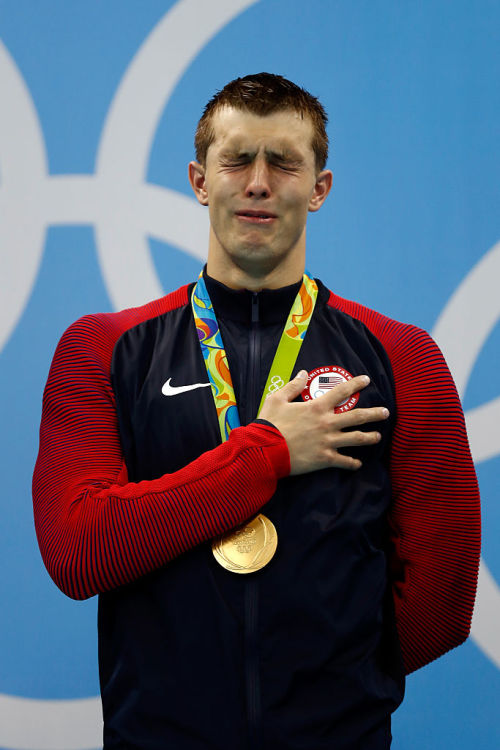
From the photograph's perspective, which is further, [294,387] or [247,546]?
[294,387]

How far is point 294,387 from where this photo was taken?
1.64 meters

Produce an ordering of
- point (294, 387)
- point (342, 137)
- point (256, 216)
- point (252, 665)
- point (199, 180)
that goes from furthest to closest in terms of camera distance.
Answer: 1. point (342, 137)
2. point (199, 180)
3. point (256, 216)
4. point (294, 387)
5. point (252, 665)

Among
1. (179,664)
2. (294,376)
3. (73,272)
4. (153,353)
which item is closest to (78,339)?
(153,353)

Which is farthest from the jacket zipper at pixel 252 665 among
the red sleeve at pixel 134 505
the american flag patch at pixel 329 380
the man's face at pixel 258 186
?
the man's face at pixel 258 186

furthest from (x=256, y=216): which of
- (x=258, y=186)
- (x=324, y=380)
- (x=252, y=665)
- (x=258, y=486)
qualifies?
(x=252, y=665)

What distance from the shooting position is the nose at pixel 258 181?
1712 mm

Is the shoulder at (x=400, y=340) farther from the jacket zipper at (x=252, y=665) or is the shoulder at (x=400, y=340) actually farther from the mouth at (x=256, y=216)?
the jacket zipper at (x=252, y=665)

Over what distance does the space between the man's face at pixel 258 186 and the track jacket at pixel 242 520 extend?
85 mm

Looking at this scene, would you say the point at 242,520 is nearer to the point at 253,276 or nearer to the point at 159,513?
the point at 159,513

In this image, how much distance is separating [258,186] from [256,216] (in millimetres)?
61

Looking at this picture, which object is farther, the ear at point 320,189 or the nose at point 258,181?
the ear at point 320,189

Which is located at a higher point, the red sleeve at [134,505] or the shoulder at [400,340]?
the shoulder at [400,340]

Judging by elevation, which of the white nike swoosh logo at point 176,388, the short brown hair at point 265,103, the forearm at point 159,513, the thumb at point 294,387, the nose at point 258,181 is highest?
the short brown hair at point 265,103

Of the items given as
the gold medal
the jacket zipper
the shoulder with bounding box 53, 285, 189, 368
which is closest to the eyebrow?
the shoulder with bounding box 53, 285, 189, 368
